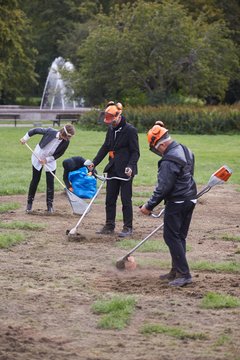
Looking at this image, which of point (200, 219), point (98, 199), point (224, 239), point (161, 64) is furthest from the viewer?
point (161, 64)

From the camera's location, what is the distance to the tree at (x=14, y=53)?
49097 millimetres

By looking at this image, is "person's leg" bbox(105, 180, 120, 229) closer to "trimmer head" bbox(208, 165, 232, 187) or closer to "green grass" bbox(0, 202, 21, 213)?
"green grass" bbox(0, 202, 21, 213)

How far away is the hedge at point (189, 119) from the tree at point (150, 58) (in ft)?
17.2

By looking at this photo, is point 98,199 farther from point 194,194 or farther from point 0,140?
point 0,140

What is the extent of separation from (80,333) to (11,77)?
181 feet

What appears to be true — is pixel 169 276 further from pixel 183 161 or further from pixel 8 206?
pixel 8 206

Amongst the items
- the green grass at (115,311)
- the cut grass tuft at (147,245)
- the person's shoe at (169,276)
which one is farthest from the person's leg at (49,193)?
the green grass at (115,311)

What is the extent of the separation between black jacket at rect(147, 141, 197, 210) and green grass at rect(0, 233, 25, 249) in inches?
123

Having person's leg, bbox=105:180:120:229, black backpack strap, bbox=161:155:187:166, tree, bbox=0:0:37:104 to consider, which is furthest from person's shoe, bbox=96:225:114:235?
tree, bbox=0:0:37:104

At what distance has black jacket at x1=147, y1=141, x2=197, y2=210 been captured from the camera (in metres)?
9.41

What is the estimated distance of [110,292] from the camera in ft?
30.7

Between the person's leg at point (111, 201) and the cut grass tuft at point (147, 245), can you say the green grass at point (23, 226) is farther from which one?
the cut grass tuft at point (147, 245)

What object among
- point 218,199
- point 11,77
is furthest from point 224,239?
point 11,77

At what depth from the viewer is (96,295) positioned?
9156mm
